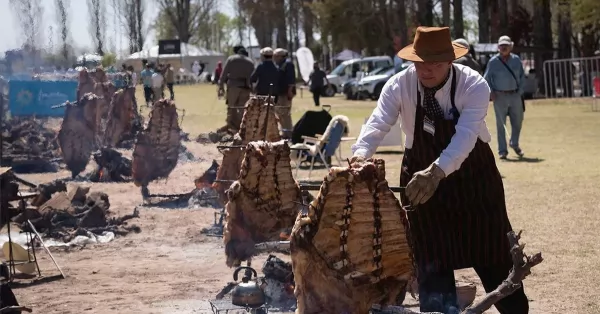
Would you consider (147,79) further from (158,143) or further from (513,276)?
(513,276)

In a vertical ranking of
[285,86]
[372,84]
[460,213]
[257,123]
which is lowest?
[460,213]

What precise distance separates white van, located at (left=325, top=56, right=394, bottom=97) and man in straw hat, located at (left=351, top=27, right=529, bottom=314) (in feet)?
137

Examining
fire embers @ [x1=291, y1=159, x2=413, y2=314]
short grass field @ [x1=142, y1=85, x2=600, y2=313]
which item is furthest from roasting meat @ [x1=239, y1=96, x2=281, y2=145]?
fire embers @ [x1=291, y1=159, x2=413, y2=314]

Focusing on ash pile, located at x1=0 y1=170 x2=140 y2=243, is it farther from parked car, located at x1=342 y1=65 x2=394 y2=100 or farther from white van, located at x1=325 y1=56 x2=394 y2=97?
white van, located at x1=325 y1=56 x2=394 y2=97

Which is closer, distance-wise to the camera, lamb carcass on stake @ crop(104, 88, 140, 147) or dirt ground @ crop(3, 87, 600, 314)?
dirt ground @ crop(3, 87, 600, 314)

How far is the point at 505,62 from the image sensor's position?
16.0 m

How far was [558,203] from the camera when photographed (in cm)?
1197

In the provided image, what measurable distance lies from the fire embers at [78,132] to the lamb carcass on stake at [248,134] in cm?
558

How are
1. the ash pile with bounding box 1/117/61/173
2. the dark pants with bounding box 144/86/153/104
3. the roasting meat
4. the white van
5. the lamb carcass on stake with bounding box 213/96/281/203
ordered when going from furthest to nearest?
the white van < the dark pants with bounding box 144/86/153/104 < the ash pile with bounding box 1/117/61/173 < the roasting meat < the lamb carcass on stake with bounding box 213/96/281/203

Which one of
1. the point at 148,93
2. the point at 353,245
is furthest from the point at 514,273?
the point at 148,93

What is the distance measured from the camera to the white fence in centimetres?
3572

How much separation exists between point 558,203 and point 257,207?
5649 mm

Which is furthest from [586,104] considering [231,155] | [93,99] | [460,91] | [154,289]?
[460,91]

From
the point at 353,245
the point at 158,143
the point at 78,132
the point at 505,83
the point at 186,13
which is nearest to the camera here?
the point at 353,245
